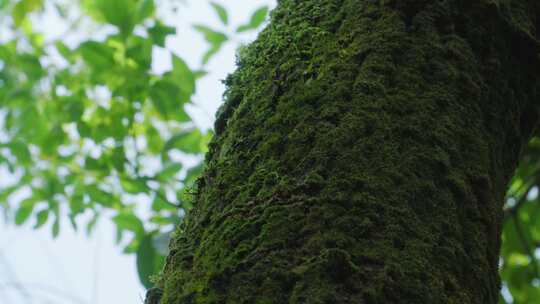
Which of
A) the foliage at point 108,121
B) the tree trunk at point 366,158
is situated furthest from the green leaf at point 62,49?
the tree trunk at point 366,158

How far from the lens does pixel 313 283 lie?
0.84 metres

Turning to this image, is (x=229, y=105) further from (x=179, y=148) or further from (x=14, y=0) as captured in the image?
(x=14, y=0)

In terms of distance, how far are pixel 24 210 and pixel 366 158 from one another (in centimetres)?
310

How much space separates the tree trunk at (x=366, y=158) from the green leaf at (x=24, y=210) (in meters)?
2.67

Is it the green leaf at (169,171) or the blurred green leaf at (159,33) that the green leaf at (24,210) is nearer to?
the green leaf at (169,171)

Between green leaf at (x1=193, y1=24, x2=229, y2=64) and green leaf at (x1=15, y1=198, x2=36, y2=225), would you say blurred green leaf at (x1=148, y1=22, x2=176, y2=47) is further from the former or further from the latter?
green leaf at (x1=15, y1=198, x2=36, y2=225)

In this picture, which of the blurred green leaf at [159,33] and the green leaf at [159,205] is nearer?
the blurred green leaf at [159,33]

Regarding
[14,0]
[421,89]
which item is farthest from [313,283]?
[14,0]

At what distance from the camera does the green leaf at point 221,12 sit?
3.33m

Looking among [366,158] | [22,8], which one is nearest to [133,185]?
[22,8]

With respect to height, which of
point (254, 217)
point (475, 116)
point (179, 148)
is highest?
point (179, 148)

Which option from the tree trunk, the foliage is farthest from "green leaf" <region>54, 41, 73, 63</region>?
the tree trunk

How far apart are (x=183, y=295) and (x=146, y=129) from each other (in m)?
3.53

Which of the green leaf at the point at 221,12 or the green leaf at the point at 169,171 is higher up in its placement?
the green leaf at the point at 221,12
